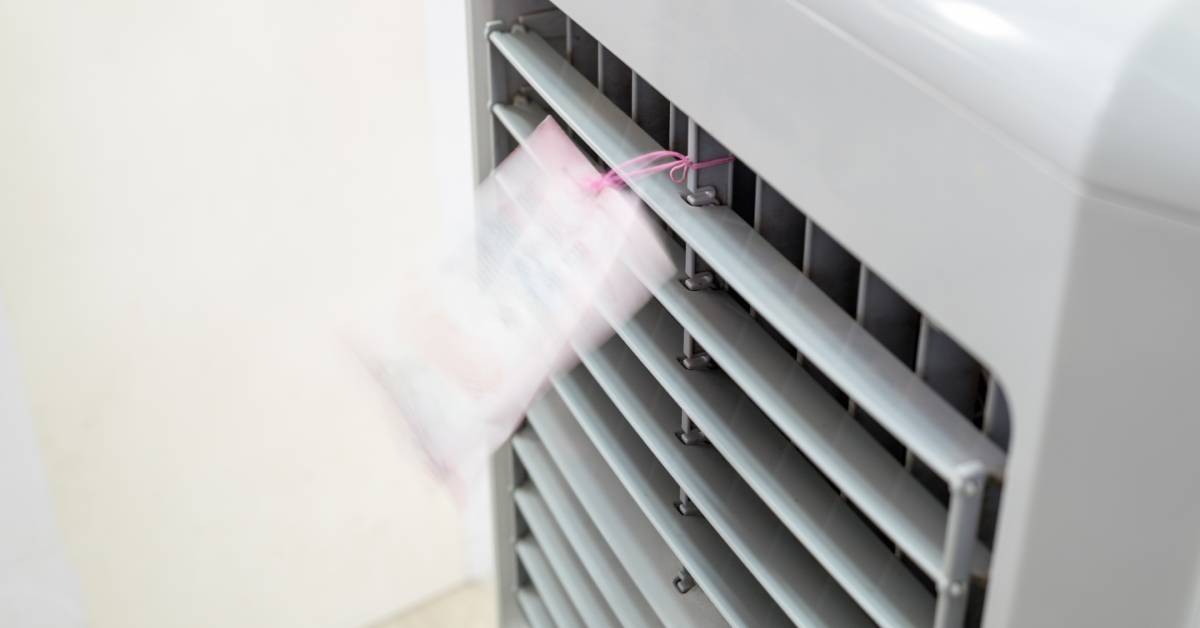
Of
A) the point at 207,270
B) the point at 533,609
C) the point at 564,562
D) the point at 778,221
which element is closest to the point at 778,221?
the point at 778,221

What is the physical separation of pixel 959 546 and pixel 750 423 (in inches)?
7.3

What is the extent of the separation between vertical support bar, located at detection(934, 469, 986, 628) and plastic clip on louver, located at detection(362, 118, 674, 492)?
0.26 meters

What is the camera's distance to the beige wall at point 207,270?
4.24 ft

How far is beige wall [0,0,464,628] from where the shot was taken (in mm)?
1293

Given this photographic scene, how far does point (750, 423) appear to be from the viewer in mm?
636

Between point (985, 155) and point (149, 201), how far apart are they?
1.13 metres

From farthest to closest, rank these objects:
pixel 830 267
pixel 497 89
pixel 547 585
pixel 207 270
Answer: pixel 207 270, pixel 547 585, pixel 497 89, pixel 830 267

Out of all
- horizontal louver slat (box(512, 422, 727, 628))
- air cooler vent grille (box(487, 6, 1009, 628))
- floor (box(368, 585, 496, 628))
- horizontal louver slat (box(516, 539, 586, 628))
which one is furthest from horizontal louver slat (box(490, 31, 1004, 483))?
floor (box(368, 585, 496, 628))

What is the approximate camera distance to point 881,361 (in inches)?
19.7

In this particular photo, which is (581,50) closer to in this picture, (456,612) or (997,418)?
(997,418)

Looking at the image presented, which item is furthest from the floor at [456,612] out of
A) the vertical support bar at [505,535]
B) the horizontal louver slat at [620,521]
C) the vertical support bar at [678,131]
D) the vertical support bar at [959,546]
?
the vertical support bar at [959,546]

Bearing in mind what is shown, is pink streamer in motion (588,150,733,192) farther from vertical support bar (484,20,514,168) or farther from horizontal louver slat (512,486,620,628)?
horizontal louver slat (512,486,620,628)

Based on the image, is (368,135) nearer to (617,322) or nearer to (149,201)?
(149,201)

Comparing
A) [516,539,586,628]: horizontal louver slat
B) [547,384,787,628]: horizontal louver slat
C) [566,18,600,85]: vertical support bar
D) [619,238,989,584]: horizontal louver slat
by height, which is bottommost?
[516,539,586,628]: horizontal louver slat
